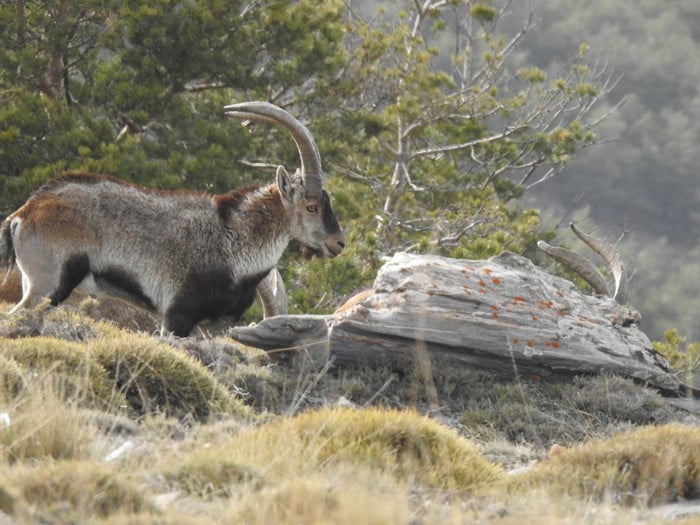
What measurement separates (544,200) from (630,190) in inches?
1187

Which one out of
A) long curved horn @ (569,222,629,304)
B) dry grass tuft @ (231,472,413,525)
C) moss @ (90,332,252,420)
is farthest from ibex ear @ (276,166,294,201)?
dry grass tuft @ (231,472,413,525)

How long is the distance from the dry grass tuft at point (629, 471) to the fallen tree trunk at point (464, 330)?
2.83 metres

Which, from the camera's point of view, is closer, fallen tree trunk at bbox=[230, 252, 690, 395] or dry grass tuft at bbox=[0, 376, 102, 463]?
dry grass tuft at bbox=[0, 376, 102, 463]

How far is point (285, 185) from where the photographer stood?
1092 cm

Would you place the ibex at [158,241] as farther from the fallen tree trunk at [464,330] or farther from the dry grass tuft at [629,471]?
the dry grass tuft at [629,471]

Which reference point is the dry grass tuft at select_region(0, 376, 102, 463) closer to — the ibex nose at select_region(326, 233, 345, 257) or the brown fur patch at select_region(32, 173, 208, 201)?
the brown fur patch at select_region(32, 173, 208, 201)

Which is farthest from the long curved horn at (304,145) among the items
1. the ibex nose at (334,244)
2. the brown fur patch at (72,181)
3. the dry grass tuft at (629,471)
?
the dry grass tuft at (629,471)

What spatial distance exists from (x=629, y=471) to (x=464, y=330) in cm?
369

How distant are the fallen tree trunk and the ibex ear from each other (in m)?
1.29

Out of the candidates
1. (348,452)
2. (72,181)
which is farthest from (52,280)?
(348,452)

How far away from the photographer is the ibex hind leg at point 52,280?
9.77 meters

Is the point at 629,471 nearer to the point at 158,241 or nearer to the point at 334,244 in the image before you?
the point at 334,244

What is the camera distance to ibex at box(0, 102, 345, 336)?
9.83m

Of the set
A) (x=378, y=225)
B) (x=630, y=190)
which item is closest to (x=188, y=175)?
(x=378, y=225)
